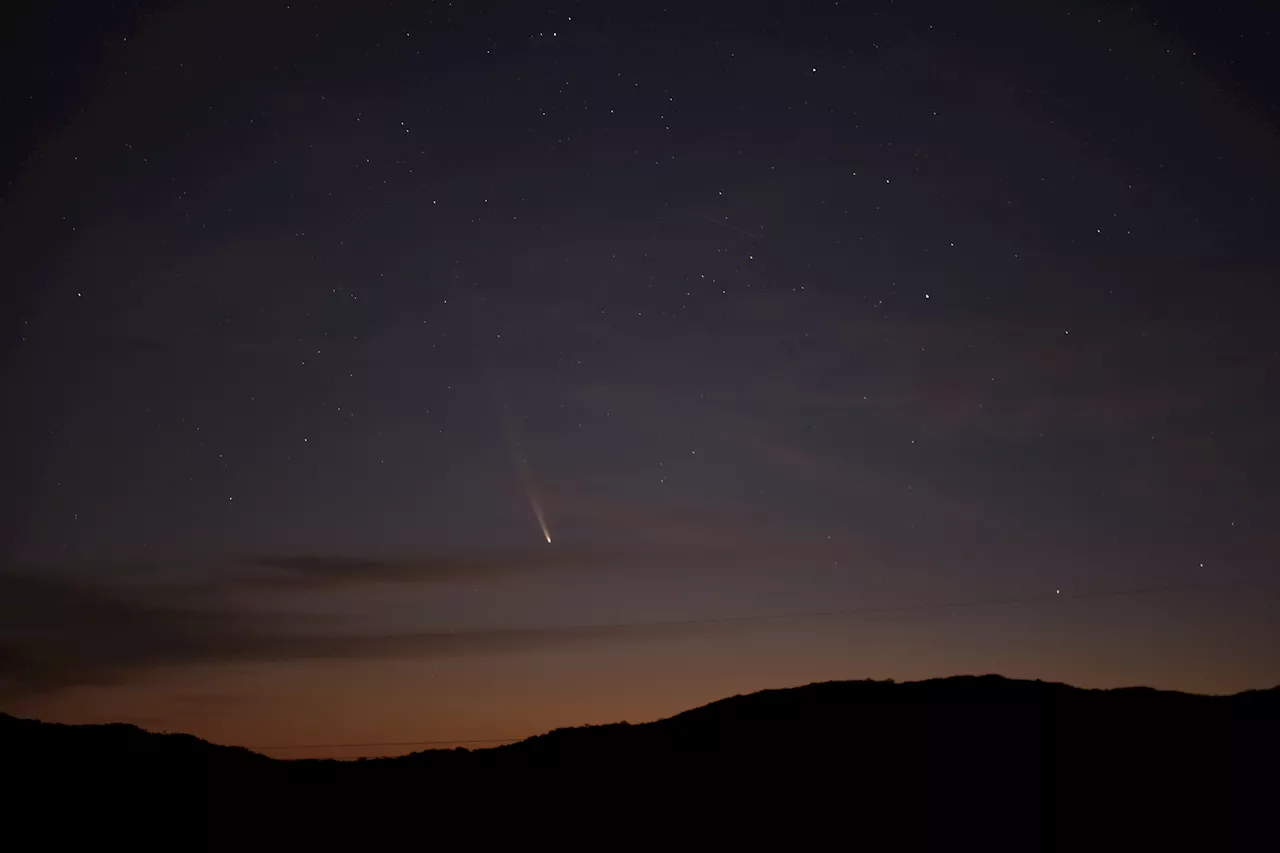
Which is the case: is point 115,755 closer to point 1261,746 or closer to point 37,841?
point 37,841

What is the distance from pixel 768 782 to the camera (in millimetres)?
31000

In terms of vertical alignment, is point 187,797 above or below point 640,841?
above

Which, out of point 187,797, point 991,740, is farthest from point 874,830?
point 187,797

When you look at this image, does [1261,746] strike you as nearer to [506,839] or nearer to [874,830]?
[874,830]

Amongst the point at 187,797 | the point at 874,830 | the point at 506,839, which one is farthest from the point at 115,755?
the point at 874,830

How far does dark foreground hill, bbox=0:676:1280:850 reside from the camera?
88.9ft

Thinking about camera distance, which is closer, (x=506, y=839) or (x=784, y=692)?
(x=506, y=839)

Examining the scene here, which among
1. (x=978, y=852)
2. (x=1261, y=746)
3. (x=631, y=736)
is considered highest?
(x=631, y=736)

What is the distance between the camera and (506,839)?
99.5 feet

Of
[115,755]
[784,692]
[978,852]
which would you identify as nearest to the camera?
[978,852]

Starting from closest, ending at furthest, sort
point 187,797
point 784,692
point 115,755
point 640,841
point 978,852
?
point 978,852 < point 640,841 < point 187,797 < point 115,755 < point 784,692

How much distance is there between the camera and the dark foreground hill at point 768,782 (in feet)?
88.9

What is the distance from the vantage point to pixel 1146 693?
1339 inches

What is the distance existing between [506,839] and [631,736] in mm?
7536
